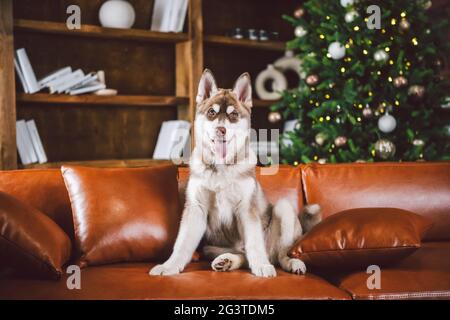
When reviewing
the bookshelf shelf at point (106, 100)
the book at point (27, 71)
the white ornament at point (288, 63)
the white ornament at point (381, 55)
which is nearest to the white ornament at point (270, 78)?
the white ornament at point (288, 63)

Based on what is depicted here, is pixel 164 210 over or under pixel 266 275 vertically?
over

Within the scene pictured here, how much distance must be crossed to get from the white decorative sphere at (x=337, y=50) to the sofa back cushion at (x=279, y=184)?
1.45 metres

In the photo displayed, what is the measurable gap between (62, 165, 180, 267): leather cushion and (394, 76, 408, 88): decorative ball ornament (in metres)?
2.02

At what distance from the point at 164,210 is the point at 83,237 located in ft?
1.11

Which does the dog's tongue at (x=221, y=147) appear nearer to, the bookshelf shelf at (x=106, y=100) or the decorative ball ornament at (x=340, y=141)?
the decorative ball ornament at (x=340, y=141)

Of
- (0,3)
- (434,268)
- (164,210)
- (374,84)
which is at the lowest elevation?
(434,268)

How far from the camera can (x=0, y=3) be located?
3.06 metres

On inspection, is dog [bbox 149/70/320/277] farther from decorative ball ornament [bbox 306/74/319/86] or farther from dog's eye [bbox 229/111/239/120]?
decorative ball ornament [bbox 306/74/319/86]

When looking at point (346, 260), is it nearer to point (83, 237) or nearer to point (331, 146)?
point (83, 237)

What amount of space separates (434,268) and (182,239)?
0.96 metres

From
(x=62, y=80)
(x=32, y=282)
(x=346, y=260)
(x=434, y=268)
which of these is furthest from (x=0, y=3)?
(x=434, y=268)

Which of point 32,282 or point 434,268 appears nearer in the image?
point 32,282
